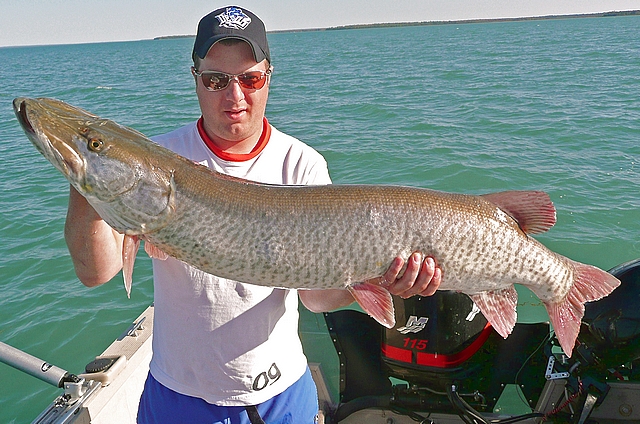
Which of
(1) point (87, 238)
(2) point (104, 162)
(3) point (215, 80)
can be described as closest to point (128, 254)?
(1) point (87, 238)

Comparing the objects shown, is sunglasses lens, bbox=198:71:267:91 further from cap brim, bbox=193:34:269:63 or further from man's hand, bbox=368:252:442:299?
man's hand, bbox=368:252:442:299

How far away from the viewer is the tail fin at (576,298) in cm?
268

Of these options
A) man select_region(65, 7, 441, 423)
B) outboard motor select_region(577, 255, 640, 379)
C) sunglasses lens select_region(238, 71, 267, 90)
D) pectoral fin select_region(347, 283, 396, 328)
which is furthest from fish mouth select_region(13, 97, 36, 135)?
outboard motor select_region(577, 255, 640, 379)

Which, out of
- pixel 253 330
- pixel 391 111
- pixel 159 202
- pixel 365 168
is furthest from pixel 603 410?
pixel 391 111

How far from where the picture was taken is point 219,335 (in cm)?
239

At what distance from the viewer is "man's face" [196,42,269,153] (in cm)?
247

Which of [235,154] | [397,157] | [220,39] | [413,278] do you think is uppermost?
[220,39]

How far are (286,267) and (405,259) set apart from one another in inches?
20.6

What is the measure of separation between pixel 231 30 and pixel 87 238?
1114mm

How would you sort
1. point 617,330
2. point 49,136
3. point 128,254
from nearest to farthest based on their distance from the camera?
1. point 49,136
2. point 128,254
3. point 617,330

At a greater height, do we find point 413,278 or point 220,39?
point 220,39

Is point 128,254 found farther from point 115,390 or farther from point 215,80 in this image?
point 115,390

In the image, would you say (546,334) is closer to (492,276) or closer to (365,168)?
(492,276)

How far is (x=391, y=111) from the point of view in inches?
733
